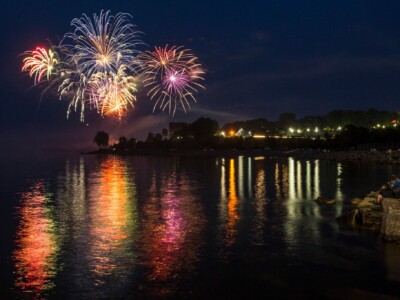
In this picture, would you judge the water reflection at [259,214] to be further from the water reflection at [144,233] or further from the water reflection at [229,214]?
the water reflection at [229,214]

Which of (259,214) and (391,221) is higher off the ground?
(391,221)

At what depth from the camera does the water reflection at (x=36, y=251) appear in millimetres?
14902

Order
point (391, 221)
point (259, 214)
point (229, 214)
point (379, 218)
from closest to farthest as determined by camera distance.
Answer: point (391, 221) < point (379, 218) < point (259, 214) < point (229, 214)

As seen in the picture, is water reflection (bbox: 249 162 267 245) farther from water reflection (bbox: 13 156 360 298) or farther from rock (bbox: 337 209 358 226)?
rock (bbox: 337 209 358 226)

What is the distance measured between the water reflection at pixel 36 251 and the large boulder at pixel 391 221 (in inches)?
514

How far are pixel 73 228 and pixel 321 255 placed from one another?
12.2m

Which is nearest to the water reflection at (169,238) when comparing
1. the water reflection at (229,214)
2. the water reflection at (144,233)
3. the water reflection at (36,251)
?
the water reflection at (144,233)

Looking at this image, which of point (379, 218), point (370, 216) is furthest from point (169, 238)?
point (379, 218)

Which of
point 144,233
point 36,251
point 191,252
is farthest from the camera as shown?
point 144,233

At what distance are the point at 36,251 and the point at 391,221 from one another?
46.9ft

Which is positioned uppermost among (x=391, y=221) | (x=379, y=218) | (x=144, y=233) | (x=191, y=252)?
(x=391, y=221)

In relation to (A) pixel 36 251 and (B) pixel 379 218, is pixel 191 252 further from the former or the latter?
(B) pixel 379 218

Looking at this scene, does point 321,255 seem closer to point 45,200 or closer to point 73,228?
point 73,228

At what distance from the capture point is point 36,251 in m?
18.8
